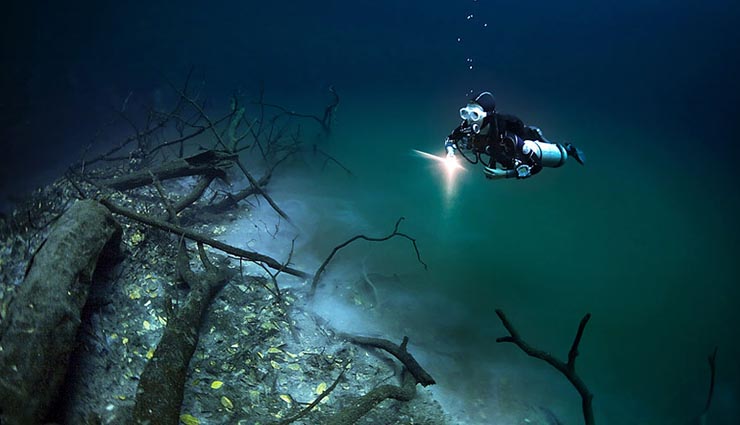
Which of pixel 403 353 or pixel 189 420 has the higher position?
pixel 403 353

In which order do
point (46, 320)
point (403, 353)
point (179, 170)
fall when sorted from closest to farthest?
point (46, 320) → point (403, 353) → point (179, 170)

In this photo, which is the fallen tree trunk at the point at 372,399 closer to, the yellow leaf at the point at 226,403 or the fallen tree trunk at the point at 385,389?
the fallen tree trunk at the point at 385,389

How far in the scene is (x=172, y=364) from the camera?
3.17 meters

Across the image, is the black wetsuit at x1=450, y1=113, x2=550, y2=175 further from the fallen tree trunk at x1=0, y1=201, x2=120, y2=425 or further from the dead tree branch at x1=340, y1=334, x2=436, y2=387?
the fallen tree trunk at x1=0, y1=201, x2=120, y2=425

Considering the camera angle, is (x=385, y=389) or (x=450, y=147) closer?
(x=385, y=389)

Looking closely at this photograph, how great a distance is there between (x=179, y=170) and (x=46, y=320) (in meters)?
4.36

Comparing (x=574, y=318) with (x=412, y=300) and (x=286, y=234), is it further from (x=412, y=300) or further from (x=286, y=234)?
(x=286, y=234)

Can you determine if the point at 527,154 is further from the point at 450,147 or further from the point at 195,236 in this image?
the point at 195,236

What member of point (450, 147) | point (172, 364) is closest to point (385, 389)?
point (172, 364)

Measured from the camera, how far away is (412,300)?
636 cm

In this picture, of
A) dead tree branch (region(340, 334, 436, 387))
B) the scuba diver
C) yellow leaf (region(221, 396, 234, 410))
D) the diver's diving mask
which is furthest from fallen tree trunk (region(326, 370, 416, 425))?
the diver's diving mask

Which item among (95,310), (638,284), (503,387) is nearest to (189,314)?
(95,310)

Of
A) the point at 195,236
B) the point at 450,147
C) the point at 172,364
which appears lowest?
the point at 172,364

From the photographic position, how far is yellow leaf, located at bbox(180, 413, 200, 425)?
3120mm
